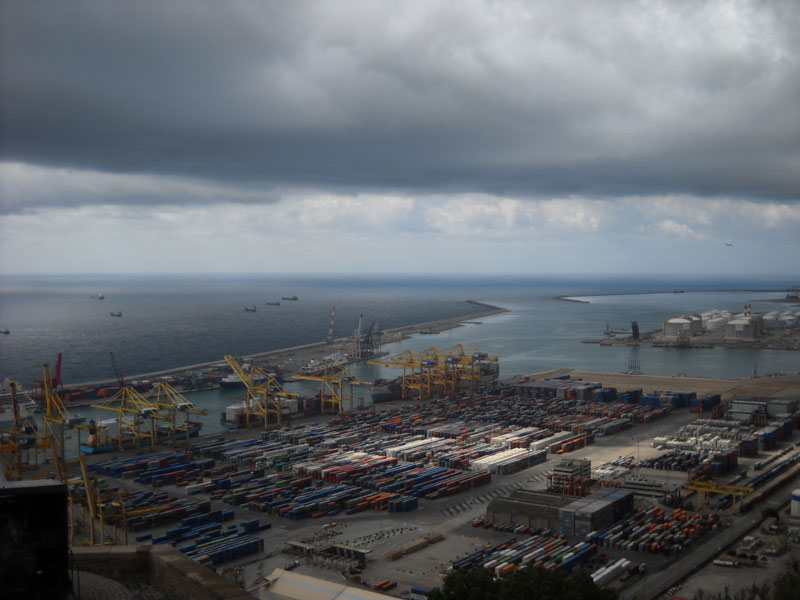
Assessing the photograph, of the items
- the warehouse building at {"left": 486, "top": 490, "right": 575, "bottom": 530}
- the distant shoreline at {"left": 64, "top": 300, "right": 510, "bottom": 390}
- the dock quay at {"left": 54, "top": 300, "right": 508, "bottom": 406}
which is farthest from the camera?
the distant shoreline at {"left": 64, "top": 300, "right": 510, "bottom": 390}

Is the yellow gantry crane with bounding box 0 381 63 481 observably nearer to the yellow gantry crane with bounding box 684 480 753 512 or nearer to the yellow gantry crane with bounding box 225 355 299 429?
the yellow gantry crane with bounding box 225 355 299 429

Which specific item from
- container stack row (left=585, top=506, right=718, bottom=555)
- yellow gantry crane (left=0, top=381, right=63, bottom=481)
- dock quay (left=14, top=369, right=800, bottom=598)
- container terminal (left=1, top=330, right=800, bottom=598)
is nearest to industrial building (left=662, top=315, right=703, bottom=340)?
container terminal (left=1, top=330, right=800, bottom=598)

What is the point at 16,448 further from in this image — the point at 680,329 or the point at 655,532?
the point at 680,329

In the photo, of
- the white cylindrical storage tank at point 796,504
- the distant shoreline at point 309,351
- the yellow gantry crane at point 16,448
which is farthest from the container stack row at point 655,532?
the distant shoreline at point 309,351

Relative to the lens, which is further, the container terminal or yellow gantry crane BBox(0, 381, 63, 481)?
yellow gantry crane BBox(0, 381, 63, 481)

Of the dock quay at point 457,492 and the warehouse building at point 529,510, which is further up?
the warehouse building at point 529,510

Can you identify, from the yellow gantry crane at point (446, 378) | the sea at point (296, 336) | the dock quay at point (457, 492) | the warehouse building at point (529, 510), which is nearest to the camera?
the dock quay at point (457, 492)

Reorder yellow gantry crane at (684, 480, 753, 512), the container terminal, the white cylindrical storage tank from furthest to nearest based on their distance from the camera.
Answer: yellow gantry crane at (684, 480, 753, 512), the white cylindrical storage tank, the container terminal

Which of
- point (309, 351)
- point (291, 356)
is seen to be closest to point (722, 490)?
point (291, 356)

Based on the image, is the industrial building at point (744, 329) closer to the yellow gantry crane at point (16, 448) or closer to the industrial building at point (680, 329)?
the industrial building at point (680, 329)
